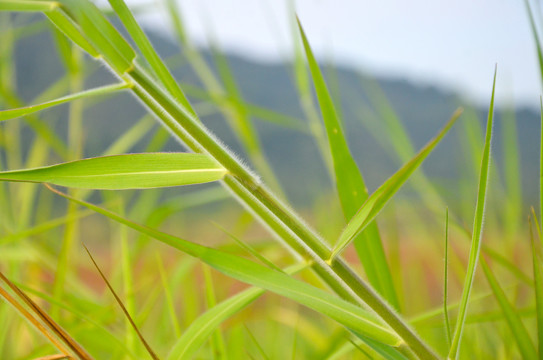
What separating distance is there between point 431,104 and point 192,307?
10290 mm

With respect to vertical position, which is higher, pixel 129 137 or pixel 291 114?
pixel 291 114

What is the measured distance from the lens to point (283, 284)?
0.55ft

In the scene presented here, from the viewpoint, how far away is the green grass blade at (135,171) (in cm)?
16

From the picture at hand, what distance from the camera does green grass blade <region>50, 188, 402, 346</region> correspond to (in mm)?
163

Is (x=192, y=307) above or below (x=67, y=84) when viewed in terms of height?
below

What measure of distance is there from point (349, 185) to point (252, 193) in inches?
3.2

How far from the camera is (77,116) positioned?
57 cm

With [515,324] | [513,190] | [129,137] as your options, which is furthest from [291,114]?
[515,324]

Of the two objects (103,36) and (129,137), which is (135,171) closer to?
(103,36)

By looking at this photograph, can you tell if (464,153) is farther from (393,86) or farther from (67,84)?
(393,86)

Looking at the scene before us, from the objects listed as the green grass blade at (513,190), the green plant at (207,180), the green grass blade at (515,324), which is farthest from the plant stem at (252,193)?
the green grass blade at (513,190)

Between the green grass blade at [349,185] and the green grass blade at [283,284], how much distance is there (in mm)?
63

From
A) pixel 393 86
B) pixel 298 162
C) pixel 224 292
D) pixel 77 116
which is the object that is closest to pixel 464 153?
pixel 224 292

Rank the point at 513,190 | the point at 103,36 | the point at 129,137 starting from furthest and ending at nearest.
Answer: the point at 129,137 → the point at 513,190 → the point at 103,36
